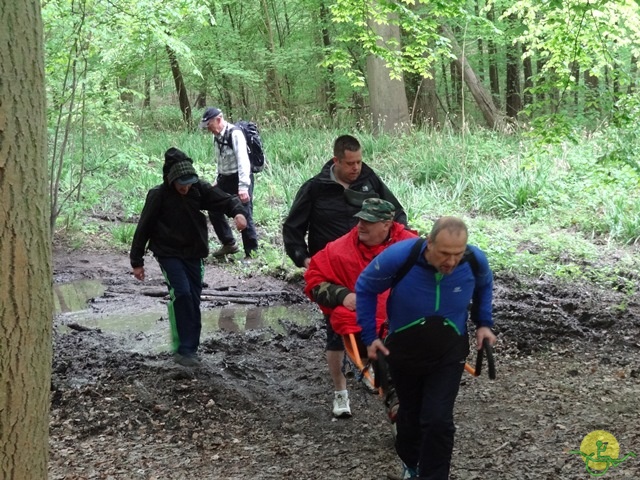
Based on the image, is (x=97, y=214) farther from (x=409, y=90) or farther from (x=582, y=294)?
(x=409, y=90)

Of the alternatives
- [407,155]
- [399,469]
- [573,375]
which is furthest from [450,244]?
[407,155]

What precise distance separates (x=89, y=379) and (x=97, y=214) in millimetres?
7680

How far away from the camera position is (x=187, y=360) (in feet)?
20.2

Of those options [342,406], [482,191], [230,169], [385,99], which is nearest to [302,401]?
[342,406]

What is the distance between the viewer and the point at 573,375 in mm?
5617

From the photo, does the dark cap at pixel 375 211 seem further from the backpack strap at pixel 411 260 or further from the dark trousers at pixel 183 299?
the dark trousers at pixel 183 299

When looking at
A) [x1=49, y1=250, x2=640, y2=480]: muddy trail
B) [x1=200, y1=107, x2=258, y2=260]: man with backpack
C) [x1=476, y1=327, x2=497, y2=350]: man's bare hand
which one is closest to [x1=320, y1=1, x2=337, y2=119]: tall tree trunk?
[x1=200, y1=107, x2=258, y2=260]: man with backpack

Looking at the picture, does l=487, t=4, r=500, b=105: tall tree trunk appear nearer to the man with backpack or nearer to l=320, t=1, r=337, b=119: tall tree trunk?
l=320, t=1, r=337, b=119: tall tree trunk

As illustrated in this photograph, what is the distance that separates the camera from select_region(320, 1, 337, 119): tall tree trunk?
20366 millimetres

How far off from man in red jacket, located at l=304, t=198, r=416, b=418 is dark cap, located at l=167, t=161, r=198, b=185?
71.2 inches

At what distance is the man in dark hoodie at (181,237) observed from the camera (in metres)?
5.98

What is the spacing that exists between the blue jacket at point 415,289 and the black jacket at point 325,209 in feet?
5.02

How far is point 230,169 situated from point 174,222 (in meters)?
3.84

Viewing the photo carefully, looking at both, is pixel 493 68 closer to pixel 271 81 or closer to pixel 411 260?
pixel 271 81
